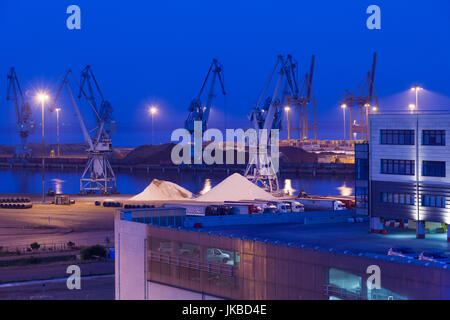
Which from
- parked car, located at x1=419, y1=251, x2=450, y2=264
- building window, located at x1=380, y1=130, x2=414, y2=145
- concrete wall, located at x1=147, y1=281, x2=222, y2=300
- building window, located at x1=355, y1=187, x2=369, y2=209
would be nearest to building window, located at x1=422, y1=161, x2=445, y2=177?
building window, located at x1=380, y1=130, x2=414, y2=145

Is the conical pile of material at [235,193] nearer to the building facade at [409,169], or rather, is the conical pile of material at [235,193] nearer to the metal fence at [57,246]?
the metal fence at [57,246]

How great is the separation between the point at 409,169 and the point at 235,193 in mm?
27292

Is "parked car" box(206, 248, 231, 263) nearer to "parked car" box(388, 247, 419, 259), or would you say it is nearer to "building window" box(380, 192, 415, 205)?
"parked car" box(388, 247, 419, 259)

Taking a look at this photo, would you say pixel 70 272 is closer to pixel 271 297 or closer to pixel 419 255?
pixel 271 297

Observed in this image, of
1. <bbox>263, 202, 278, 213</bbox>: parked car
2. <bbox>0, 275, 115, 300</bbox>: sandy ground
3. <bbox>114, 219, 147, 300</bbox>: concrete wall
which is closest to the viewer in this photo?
<bbox>114, 219, 147, 300</bbox>: concrete wall

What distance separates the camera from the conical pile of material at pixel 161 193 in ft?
161

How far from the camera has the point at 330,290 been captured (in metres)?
14.0

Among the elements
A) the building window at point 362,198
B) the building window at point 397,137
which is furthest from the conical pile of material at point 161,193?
the building window at point 397,137

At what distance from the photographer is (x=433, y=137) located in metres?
18.3

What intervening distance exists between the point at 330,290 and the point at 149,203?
3281 centimetres

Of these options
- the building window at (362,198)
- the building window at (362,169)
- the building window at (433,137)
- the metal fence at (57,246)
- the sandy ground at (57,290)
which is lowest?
the sandy ground at (57,290)

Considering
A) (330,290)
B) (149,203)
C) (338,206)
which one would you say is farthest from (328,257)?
(149,203)

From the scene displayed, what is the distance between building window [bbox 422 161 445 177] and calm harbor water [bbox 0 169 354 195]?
53.1 metres

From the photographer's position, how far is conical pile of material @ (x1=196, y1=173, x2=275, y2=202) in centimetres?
4553
